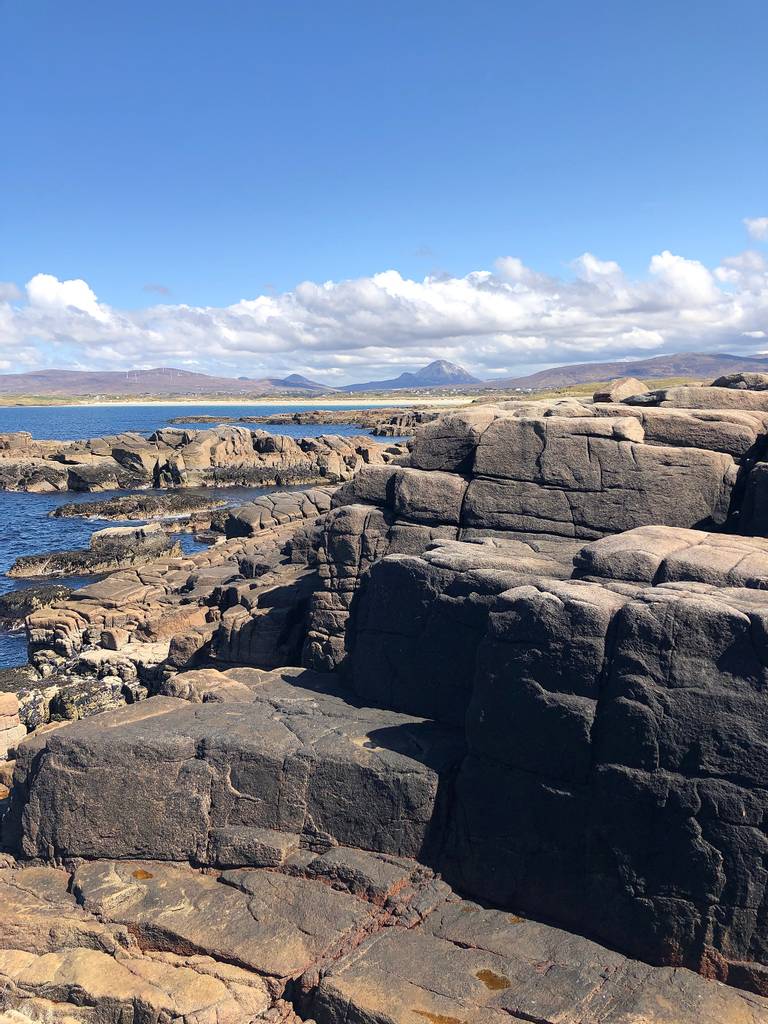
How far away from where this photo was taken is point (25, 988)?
32.9ft

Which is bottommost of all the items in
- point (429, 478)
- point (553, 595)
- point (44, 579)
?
point (44, 579)

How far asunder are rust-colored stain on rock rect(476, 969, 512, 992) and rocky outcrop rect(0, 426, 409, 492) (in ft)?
210

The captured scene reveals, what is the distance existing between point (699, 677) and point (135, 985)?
7889 millimetres

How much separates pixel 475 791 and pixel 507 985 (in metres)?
2.39

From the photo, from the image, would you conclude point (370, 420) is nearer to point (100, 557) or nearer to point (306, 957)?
point (100, 557)

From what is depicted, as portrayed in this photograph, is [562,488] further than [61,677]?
No

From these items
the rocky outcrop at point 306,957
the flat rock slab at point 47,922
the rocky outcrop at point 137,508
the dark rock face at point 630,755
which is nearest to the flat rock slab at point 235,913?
the rocky outcrop at point 306,957

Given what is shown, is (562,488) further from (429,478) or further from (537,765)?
(537,765)

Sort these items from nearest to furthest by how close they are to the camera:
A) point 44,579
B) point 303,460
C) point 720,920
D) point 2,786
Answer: point 720,920
point 2,786
point 44,579
point 303,460

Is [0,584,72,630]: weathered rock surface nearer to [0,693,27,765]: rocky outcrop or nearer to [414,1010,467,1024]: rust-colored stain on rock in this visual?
[0,693,27,765]: rocky outcrop

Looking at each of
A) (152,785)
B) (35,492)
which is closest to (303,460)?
(35,492)

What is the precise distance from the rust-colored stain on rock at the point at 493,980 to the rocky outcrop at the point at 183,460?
2518 inches

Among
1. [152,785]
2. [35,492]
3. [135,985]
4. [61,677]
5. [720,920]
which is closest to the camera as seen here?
[720,920]

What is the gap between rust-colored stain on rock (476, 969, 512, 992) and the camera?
923cm
